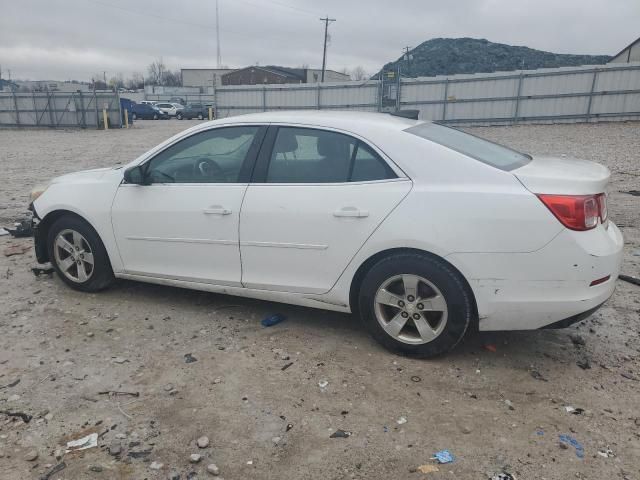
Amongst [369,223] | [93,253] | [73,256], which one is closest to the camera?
[369,223]

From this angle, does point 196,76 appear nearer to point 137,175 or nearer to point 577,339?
point 137,175

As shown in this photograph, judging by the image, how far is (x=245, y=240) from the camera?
148 inches

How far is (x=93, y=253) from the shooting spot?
4.48 metres

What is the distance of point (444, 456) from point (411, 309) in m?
1.01

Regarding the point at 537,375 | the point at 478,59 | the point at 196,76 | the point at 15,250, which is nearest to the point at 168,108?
the point at 478,59

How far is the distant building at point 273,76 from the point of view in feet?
225

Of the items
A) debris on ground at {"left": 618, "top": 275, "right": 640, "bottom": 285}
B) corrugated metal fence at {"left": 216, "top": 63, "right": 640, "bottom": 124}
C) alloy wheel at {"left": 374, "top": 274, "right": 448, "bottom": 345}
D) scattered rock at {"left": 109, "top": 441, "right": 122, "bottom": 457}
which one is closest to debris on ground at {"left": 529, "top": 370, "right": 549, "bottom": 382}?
alloy wheel at {"left": 374, "top": 274, "right": 448, "bottom": 345}

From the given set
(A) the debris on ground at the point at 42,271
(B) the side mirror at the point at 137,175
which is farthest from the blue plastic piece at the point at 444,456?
(A) the debris on ground at the point at 42,271

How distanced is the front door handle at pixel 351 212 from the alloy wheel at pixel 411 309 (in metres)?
0.46

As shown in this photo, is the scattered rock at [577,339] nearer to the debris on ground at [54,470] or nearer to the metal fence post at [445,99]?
the debris on ground at [54,470]

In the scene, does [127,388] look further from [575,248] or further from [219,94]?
[219,94]

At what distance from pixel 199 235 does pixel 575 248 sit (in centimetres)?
259

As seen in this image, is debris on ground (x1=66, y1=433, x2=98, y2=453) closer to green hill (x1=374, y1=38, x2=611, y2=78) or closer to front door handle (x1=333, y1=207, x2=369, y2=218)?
front door handle (x1=333, y1=207, x2=369, y2=218)

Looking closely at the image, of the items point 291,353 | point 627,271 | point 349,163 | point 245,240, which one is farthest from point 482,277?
point 627,271
